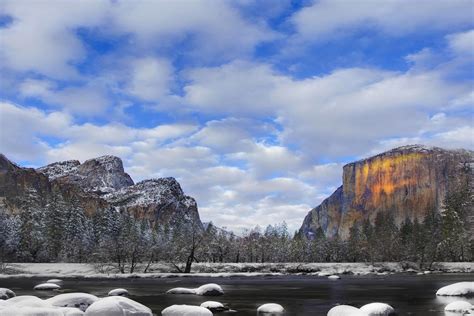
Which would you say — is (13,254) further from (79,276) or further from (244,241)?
(244,241)

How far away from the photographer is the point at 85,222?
15112 cm

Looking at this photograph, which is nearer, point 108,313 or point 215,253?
point 108,313

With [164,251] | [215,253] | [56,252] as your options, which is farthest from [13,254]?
[215,253]

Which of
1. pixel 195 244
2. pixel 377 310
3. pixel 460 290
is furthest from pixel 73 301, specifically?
pixel 195 244

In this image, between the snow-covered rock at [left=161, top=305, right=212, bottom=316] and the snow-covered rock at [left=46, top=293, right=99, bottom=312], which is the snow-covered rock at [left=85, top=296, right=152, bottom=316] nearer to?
the snow-covered rock at [left=161, top=305, right=212, bottom=316]

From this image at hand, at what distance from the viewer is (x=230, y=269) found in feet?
391

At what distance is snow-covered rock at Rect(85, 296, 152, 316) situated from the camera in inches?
1043

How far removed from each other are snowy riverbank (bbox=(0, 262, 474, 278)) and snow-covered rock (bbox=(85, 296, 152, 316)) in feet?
233

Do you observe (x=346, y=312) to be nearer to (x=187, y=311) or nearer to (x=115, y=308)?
(x=187, y=311)

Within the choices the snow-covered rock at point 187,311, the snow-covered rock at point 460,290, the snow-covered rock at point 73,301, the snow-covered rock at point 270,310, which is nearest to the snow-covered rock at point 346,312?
the snow-covered rock at point 270,310

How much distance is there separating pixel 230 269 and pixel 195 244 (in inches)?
408

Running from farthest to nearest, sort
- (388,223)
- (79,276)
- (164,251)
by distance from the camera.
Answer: (388,223)
(164,251)
(79,276)

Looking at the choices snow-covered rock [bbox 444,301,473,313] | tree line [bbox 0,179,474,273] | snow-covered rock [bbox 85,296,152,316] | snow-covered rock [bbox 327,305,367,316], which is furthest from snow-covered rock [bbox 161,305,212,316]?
tree line [bbox 0,179,474,273]

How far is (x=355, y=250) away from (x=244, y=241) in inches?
1397
